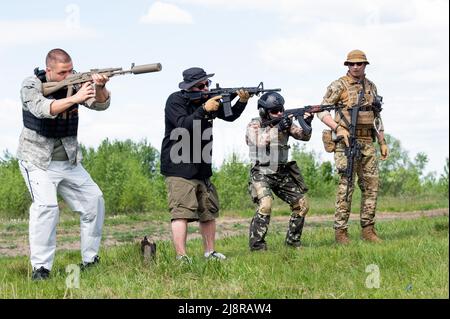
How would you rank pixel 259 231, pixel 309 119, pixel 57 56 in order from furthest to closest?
pixel 309 119, pixel 259 231, pixel 57 56

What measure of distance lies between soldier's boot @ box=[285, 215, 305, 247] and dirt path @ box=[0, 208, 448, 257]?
10.5 ft

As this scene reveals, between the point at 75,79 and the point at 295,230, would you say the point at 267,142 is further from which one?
the point at 75,79

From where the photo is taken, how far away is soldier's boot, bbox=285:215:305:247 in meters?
9.74

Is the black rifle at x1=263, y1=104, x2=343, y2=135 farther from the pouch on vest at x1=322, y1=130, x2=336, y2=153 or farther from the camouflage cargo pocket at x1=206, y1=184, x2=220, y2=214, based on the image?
the camouflage cargo pocket at x1=206, y1=184, x2=220, y2=214

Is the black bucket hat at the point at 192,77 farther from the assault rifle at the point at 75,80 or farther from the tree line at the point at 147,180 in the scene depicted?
the tree line at the point at 147,180

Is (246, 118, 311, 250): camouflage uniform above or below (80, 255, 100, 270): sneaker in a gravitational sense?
above

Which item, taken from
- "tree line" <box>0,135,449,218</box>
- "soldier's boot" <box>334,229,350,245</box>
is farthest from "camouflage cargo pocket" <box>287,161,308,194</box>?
"tree line" <box>0,135,449,218</box>

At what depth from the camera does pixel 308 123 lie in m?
9.69

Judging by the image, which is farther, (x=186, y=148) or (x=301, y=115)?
(x=301, y=115)

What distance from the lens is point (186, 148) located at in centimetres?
873

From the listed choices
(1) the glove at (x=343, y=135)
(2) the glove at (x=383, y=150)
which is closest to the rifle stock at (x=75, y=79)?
(1) the glove at (x=343, y=135)

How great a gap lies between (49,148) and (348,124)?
146 inches

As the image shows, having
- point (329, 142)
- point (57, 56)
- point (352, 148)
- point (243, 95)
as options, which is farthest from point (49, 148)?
point (352, 148)
